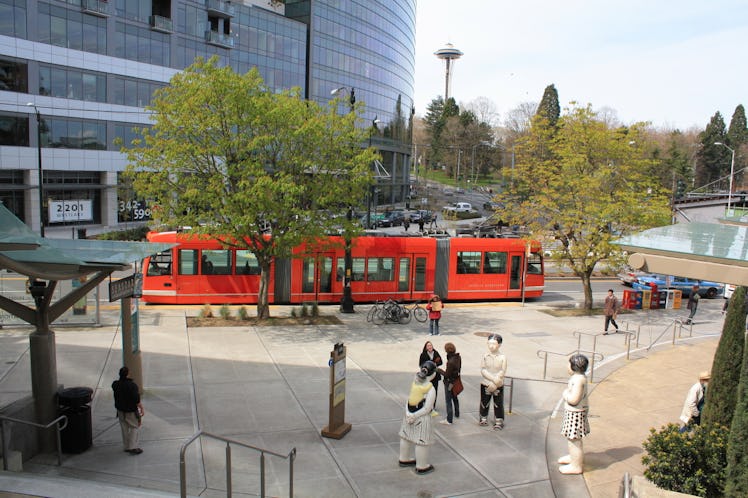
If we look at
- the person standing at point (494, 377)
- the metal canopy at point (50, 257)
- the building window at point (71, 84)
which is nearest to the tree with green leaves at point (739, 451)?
the person standing at point (494, 377)

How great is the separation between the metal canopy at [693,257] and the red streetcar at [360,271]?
42.5ft

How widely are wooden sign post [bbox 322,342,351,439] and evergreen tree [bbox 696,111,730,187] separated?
96.7 meters

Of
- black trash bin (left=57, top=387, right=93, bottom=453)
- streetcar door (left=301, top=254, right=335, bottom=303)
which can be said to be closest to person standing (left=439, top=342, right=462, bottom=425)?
black trash bin (left=57, top=387, right=93, bottom=453)

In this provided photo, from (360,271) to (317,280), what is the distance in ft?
5.89

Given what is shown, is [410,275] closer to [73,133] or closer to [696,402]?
[696,402]

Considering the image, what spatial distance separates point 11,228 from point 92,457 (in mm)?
3732

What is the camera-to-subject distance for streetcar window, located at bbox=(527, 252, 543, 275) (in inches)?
1043

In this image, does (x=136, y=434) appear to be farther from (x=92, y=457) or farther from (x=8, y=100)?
(x=8, y=100)

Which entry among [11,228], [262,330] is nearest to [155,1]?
[262,330]

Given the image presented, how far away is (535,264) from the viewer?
2669 cm

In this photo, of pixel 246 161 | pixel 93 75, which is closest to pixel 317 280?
pixel 246 161

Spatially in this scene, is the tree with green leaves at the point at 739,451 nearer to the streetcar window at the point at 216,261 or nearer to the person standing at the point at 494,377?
the person standing at the point at 494,377

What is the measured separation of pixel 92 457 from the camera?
9359 mm

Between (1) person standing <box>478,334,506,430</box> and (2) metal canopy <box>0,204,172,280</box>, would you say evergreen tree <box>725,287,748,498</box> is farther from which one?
(2) metal canopy <box>0,204,172,280</box>
